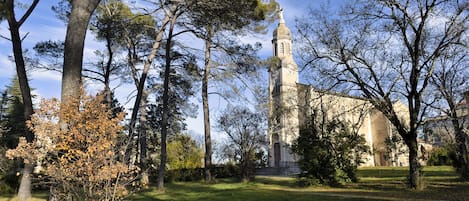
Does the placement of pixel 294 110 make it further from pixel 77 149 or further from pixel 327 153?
pixel 77 149

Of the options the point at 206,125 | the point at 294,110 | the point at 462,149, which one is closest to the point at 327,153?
the point at 294,110

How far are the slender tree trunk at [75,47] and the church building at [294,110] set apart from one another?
9.80m

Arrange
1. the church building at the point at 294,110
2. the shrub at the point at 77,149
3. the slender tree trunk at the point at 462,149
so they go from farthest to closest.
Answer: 1. the church building at the point at 294,110
2. the slender tree trunk at the point at 462,149
3. the shrub at the point at 77,149

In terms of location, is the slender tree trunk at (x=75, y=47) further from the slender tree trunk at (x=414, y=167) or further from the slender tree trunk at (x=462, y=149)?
the slender tree trunk at (x=462, y=149)

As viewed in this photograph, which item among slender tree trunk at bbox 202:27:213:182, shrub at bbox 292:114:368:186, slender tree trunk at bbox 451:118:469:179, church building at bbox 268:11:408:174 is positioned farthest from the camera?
slender tree trunk at bbox 202:27:213:182

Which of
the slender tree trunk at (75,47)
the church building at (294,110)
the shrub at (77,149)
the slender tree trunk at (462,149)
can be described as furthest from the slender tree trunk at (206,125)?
the shrub at (77,149)

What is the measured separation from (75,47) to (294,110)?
48.3 feet

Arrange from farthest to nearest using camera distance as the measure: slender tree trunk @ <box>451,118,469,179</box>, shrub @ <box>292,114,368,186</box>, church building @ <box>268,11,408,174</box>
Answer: shrub @ <box>292,114,368,186</box> < church building @ <box>268,11,408,174</box> < slender tree trunk @ <box>451,118,469,179</box>

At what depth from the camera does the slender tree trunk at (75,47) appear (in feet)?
20.2

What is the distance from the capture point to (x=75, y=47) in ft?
20.7

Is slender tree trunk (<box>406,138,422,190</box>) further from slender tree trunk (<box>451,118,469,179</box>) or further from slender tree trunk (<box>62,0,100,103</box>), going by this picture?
slender tree trunk (<box>62,0,100,103</box>)

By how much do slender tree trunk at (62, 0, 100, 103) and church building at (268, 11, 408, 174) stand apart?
9803mm

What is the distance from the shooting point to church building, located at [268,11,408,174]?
49.5 ft

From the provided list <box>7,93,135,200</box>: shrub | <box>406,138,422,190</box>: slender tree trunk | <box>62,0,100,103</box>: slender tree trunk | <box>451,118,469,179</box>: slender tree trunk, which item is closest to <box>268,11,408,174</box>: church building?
<box>406,138,422,190</box>: slender tree trunk
